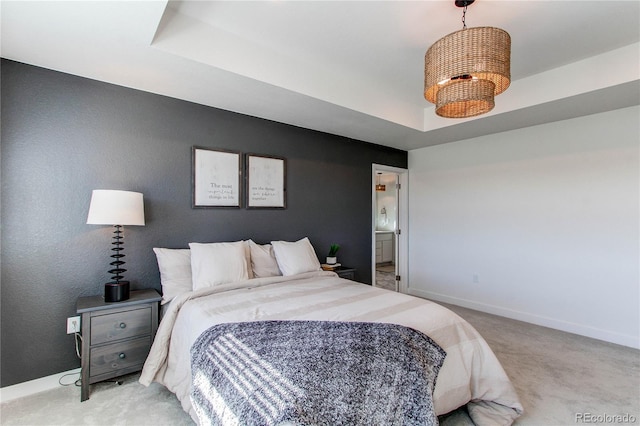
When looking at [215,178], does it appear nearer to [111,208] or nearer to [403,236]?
[111,208]

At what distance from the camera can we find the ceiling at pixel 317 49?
191cm

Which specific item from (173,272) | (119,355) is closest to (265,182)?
(173,272)

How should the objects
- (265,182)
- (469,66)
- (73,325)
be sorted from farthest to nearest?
(265,182), (73,325), (469,66)

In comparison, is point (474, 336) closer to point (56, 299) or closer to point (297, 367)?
point (297, 367)

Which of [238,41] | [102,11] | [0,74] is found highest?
[238,41]

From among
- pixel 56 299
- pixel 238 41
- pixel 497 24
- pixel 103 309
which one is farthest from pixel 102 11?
pixel 497 24

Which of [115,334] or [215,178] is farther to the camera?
[215,178]

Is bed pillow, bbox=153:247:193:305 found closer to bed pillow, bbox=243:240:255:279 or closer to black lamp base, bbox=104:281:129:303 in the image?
black lamp base, bbox=104:281:129:303

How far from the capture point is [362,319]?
6.10ft

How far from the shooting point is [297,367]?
134cm

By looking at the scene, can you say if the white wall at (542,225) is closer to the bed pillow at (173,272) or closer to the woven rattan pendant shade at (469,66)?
the woven rattan pendant shade at (469,66)

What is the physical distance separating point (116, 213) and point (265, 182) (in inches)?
60.6

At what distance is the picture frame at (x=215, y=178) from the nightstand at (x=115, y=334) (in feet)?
3.44

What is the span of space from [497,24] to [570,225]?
251 cm
